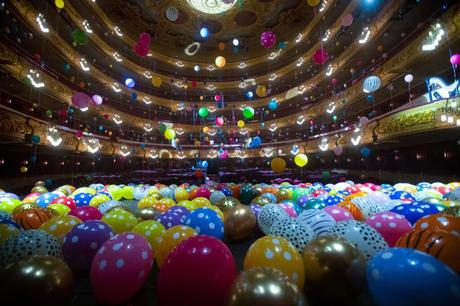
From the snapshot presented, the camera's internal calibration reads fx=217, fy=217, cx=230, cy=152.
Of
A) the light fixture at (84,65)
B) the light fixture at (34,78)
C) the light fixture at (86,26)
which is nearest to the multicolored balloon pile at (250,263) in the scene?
the light fixture at (34,78)

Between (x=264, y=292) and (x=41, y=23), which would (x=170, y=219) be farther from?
(x=41, y=23)

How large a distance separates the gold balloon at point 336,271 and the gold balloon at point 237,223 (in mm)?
1394

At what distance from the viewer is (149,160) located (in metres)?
19.5

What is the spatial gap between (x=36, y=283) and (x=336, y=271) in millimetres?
2044

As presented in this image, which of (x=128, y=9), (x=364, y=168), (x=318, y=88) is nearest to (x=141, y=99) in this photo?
(x=128, y=9)

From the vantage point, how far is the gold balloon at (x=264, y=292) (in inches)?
42.7

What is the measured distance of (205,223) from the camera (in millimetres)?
2705

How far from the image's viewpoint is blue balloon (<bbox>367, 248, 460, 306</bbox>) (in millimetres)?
1172

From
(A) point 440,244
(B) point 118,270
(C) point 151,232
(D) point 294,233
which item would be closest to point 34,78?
(C) point 151,232

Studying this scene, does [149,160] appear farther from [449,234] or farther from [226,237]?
[449,234]

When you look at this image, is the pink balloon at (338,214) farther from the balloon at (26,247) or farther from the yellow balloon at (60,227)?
the yellow balloon at (60,227)

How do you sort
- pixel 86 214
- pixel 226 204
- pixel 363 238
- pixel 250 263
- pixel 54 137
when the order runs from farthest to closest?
pixel 54 137
pixel 226 204
pixel 86 214
pixel 363 238
pixel 250 263

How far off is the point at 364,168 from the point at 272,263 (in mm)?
13161

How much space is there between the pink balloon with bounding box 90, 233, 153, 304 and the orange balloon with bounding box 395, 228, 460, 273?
7.53 ft
